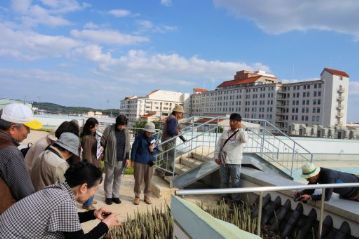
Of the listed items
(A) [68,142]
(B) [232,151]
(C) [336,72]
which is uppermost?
(C) [336,72]

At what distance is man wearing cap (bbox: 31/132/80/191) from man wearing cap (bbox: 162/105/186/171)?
506cm

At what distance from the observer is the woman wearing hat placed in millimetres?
7109

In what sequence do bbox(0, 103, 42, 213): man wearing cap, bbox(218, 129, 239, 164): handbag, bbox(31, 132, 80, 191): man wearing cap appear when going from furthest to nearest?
1. bbox(218, 129, 239, 164): handbag
2. bbox(31, 132, 80, 191): man wearing cap
3. bbox(0, 103, 42, 213): man wearing cap

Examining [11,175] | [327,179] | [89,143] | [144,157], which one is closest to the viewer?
[11,175]

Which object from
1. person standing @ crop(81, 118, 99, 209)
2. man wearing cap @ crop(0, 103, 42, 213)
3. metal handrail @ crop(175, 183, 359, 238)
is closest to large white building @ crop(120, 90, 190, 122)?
person standing @ crop(81, 118, 99, 209)

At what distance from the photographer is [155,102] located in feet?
477

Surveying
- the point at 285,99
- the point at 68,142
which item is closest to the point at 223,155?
the point at 68,142

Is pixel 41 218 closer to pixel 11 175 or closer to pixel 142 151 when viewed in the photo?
pixel 11 175

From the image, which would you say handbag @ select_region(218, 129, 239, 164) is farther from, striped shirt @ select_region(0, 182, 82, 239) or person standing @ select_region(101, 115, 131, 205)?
striped shirt @ select_region(0, 182, 82, 239)

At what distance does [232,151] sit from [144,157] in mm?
1695

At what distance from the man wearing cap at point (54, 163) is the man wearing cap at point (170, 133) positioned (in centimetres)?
506

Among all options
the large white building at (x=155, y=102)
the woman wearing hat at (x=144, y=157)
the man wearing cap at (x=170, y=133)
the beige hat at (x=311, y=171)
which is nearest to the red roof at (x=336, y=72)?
the large white building at (x=155, y=102)

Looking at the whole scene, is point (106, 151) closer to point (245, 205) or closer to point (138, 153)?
point (138, 153)

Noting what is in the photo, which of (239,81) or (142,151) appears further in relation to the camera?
(239,81)
